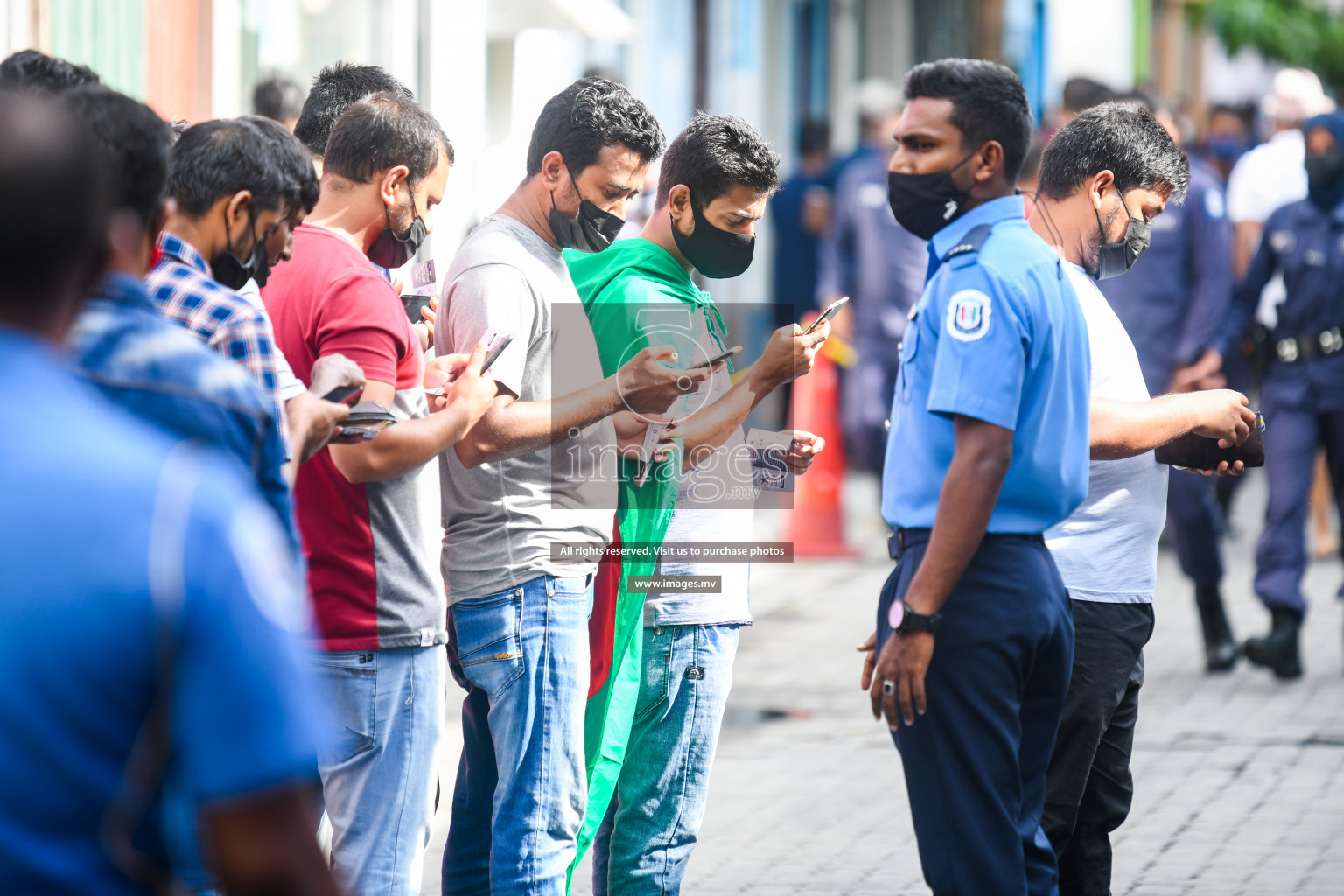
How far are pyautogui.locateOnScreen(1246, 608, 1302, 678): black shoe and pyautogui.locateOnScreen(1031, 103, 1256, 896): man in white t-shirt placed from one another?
3.64m

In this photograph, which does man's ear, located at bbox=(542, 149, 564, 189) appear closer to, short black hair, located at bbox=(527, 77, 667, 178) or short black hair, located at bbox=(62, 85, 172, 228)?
short black hair, located at bbox=(527, 77, 667, 178)

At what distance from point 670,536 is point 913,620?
882mm

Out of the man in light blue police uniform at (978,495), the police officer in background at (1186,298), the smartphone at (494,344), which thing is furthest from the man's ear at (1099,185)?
the police officer in background at (1186,298)

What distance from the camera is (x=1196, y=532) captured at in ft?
24.0

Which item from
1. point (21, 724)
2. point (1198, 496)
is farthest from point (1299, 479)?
point (21, 724)

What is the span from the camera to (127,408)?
78.0 inches

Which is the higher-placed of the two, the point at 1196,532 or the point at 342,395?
the point at 342,395

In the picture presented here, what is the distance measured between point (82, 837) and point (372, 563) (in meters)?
1.87

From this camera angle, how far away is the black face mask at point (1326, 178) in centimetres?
762

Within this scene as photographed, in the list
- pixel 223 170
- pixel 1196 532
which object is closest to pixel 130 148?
pixel 223 170

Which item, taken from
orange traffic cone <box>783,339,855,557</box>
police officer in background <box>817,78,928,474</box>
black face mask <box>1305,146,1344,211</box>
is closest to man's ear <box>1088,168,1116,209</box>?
black face mask <box>1305,146,1344,211</box>

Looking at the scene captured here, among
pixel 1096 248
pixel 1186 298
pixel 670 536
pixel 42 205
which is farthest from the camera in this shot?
pixel 1186 298

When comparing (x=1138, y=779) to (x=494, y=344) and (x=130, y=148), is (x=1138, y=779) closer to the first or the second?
(x=494, y=344)

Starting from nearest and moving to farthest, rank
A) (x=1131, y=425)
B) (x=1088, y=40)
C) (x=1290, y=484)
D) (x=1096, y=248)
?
(x=1131, y=425)
(x=1096, y=248)
(x=1290, y=484)
(x=1088, y=40)
